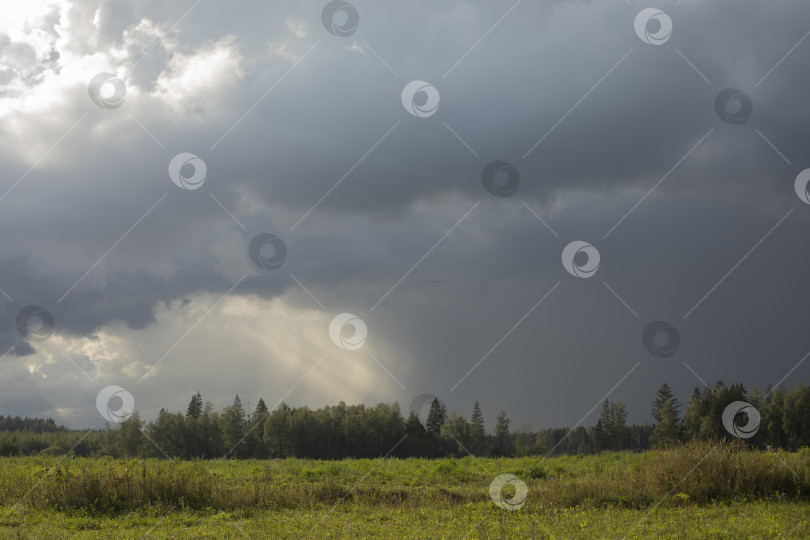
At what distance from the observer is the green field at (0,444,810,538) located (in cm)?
1348

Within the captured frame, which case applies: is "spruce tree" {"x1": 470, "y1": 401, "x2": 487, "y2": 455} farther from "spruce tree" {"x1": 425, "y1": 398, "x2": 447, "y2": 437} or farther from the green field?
the green field

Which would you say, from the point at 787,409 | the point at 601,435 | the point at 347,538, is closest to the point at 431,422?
the point at 601,435

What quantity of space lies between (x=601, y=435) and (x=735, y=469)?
7917 cm

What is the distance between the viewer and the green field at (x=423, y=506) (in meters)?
13.5

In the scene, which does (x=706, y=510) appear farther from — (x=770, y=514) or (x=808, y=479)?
(x=808, y=479)

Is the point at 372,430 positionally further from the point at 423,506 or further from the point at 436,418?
the point at 423,506

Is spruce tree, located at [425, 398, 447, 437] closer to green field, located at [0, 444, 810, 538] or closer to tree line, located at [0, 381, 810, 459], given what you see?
tree line, located at [0, 381, 810, 459]

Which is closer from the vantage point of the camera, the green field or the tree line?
the green field

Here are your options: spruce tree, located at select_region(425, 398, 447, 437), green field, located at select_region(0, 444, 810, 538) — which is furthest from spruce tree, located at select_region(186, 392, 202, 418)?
green field, located at select_region(0, 444, 810, 538)

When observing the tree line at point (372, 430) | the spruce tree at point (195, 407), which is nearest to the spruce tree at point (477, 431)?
the tree line at point (372, 430)

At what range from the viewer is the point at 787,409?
8275cm

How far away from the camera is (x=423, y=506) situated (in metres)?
17.6

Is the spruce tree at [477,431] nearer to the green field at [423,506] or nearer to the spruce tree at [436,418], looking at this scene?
the spruce tree at [436,418]

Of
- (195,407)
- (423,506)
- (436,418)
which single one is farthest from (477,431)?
(423,506)
